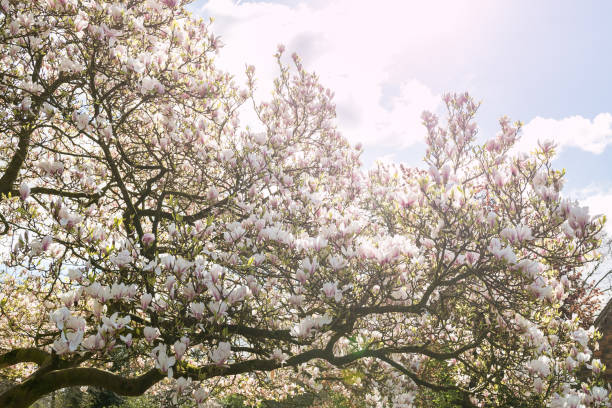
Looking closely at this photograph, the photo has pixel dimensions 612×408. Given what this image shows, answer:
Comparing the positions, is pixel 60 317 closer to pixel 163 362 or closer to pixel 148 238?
pixel 163 362

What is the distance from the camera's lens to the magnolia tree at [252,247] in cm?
335

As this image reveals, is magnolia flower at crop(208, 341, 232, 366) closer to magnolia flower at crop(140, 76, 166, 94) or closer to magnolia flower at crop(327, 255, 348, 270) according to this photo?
magnolia flower at crop(327, 255, 348, 270)

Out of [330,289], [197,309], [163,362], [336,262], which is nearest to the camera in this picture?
[163,362]

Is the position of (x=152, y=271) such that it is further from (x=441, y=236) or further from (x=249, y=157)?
(x=441, y=236)

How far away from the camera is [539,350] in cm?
454

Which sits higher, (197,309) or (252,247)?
(252,247)

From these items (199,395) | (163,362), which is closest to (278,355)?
(199,395)

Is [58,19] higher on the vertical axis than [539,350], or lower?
higher

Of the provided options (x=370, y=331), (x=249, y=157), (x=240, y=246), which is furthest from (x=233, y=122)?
(x=370, y=331)

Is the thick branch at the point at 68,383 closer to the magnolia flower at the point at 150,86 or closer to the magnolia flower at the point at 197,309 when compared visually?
the magnolia flower at the point at 197,309

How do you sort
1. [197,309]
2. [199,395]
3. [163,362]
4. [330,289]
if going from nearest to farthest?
[163,362]
[197,309]
[199,395]
[330,289]

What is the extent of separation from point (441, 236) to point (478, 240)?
362 mm

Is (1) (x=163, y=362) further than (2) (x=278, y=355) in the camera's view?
No

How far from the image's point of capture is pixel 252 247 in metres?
3.86
